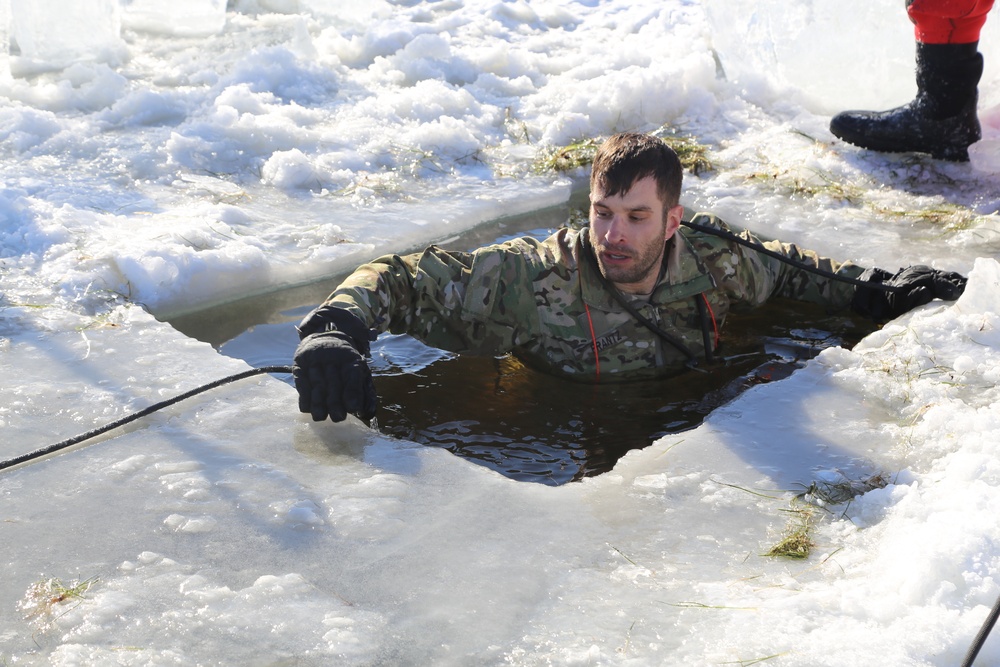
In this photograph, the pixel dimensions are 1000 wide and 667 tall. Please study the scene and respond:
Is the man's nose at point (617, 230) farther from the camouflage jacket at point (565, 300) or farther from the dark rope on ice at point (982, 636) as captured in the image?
the dark rope on ice at point (982, 636)

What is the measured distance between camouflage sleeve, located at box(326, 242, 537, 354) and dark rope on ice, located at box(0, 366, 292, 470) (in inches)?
18.5

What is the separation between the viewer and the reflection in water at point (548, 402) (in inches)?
143

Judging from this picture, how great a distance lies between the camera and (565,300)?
12.6ft

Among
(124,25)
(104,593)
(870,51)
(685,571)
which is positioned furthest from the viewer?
(124,25)

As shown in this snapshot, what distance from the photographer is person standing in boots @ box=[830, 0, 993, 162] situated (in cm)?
493

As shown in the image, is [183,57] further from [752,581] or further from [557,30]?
[752,581]

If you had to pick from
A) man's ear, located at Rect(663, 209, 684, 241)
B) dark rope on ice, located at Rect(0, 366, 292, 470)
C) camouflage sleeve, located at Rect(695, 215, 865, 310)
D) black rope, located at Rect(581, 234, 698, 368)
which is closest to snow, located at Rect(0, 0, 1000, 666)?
dark rope on ice, located at Rect(0, 366, 292, 470)

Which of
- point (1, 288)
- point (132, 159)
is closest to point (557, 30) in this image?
point (132, 159)

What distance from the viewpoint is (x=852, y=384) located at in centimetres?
346

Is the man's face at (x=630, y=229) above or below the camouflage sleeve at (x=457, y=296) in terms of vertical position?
above

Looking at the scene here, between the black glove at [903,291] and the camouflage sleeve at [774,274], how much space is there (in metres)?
0.07

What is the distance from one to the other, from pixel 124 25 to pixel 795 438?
710 cm

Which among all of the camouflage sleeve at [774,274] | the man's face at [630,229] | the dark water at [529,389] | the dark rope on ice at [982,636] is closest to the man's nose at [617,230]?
the man's face at [630,229]

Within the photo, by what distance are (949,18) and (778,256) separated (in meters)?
1.82
